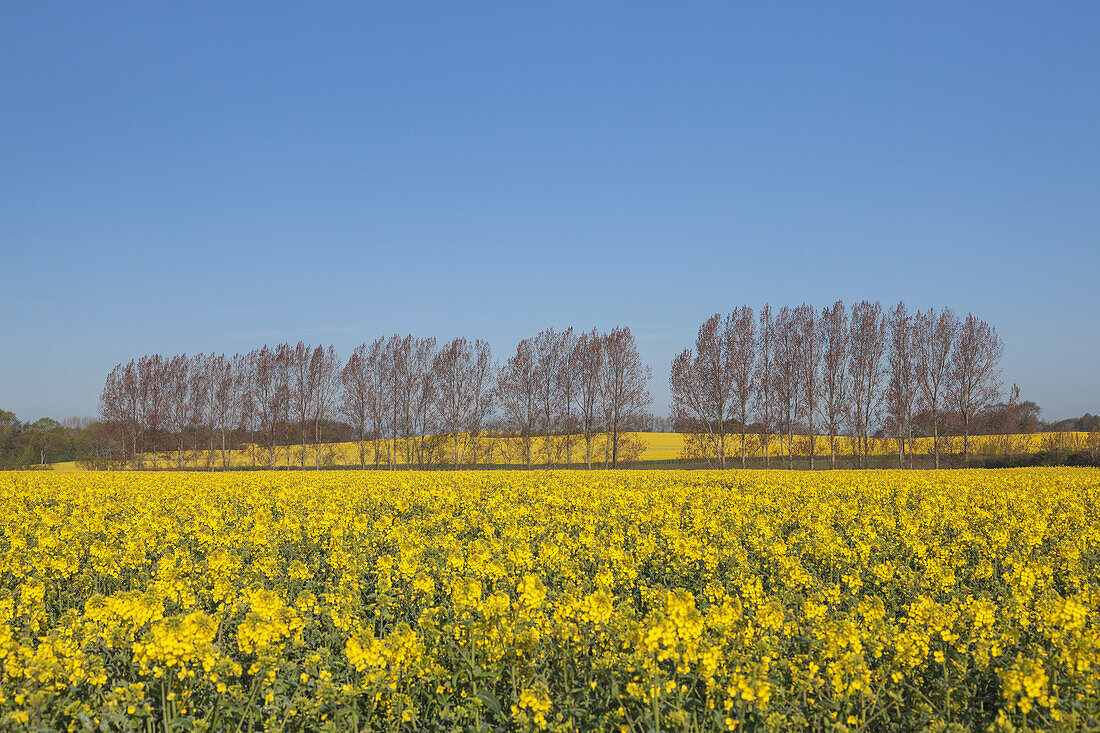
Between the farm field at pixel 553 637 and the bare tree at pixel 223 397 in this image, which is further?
the bare tree at pixel 223 397

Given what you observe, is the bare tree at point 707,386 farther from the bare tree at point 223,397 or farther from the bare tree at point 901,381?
the bare tree at point 223,397

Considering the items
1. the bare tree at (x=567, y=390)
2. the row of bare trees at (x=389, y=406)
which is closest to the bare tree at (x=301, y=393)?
the row of bare trees at (x=389, y=406)

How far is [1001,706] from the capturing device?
442 cm

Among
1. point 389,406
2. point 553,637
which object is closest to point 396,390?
point 389,406

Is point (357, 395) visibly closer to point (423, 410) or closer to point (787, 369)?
point (423, 410)

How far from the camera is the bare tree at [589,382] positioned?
51.0 meters

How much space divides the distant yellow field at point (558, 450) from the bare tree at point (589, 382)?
2.50 metres

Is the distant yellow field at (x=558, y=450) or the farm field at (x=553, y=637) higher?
the farm field at (x=553, y=637)

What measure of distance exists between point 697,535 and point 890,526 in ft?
10.1

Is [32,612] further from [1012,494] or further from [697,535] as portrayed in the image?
[1012,494]

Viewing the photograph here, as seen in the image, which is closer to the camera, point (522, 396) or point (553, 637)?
point (553, 637)

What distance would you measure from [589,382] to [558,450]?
673 centimetres

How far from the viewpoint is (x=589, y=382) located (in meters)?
51.3

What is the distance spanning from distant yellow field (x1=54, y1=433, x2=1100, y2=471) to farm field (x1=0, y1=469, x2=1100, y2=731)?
137ft
